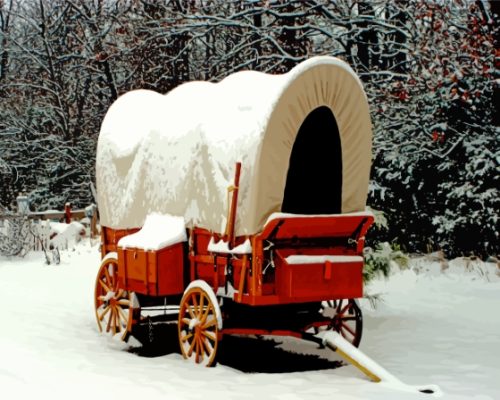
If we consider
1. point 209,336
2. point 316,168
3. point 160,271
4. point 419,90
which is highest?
point 419,90

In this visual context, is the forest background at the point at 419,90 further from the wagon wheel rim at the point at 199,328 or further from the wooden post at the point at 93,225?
the wagon wheel rim at the point at 199,328

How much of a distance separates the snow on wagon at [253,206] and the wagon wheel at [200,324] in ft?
0.04

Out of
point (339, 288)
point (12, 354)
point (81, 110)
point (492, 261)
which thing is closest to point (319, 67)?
point (339, 288)

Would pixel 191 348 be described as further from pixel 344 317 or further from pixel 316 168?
pixel 316 168

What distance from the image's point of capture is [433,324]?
11867 millimetres

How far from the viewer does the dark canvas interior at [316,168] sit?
9258mm

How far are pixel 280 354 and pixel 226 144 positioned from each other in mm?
2709

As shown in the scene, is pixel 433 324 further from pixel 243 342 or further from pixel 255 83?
pixel 255 83

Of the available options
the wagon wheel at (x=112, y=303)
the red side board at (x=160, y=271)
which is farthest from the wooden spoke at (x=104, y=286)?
the red side board at (x=160, y=271)

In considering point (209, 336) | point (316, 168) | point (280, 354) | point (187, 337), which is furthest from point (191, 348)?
point (316, 168)

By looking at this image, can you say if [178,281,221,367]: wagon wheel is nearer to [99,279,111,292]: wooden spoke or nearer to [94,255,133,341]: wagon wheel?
[94,255,133,341]: wagon wheel

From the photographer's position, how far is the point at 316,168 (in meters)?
9.41

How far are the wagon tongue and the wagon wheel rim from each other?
1007 millimetres

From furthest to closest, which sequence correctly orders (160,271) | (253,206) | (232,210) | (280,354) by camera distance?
(280,354) < (160,271) < (232,210) < (253,206)
